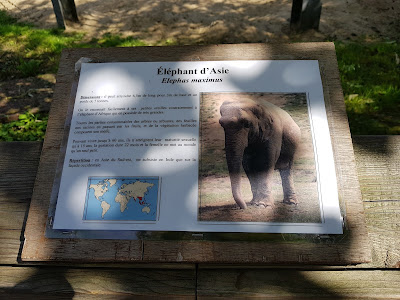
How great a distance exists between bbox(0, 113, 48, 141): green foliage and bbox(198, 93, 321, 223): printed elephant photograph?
6.02 ft

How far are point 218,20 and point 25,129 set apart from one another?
263 cm

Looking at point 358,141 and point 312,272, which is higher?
point 358,141

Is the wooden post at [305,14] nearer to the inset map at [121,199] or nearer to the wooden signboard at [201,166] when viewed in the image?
the wooden signboard at [201,166]

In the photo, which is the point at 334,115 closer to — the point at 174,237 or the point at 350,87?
the point at 174,237

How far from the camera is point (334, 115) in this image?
68.0 inches

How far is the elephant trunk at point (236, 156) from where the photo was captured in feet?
5.08

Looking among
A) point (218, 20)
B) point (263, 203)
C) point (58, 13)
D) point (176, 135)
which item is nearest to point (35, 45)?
point (58, 13)

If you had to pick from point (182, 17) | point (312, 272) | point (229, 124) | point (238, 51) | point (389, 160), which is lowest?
point (182, 17)

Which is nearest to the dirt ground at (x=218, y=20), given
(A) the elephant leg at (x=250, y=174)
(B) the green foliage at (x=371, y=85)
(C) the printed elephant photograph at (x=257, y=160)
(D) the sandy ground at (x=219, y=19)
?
(D) the sandy ground at (x=219, y=19)

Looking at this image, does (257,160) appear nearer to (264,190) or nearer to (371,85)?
(264,190)

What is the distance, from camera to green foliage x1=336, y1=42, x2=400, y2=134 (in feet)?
9.11

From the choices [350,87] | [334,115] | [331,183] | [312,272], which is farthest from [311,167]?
[350,87]

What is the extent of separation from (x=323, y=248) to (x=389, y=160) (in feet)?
2.21

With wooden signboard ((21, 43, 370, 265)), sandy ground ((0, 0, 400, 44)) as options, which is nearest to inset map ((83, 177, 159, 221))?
wooden signboard ((21, 43, 370, 265))
